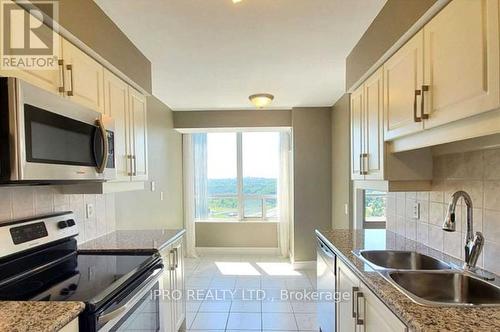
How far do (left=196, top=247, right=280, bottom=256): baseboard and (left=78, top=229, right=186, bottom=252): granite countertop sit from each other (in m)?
3.01

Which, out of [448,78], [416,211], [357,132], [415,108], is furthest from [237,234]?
[448,78]

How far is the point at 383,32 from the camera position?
6.09 feet

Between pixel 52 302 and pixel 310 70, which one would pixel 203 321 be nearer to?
pixel 52 302

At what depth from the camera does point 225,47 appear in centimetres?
241

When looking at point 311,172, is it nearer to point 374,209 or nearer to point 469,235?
point 374,209

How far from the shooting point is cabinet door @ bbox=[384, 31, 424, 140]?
1477 millimetres

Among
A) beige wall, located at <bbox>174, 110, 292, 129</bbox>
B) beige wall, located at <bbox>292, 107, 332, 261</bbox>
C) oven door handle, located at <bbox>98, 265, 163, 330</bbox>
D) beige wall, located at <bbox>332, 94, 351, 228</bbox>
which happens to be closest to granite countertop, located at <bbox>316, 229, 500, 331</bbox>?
oven door handle, located at <bbox>98, 265, 163, 330</bbox>

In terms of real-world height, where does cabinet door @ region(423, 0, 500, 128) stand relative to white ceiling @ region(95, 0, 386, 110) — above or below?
below

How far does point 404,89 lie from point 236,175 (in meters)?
4.11

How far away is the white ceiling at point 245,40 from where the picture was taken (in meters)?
1.85

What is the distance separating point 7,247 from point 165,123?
10.5 feet

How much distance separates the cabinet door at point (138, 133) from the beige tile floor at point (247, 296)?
155cm

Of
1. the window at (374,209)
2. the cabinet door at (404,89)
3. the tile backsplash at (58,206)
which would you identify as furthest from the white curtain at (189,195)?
the cabinet door at (404,89)

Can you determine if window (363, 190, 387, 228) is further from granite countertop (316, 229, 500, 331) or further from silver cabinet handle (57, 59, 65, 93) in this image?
silver cabinet handle (57, 59, 65, 93)
